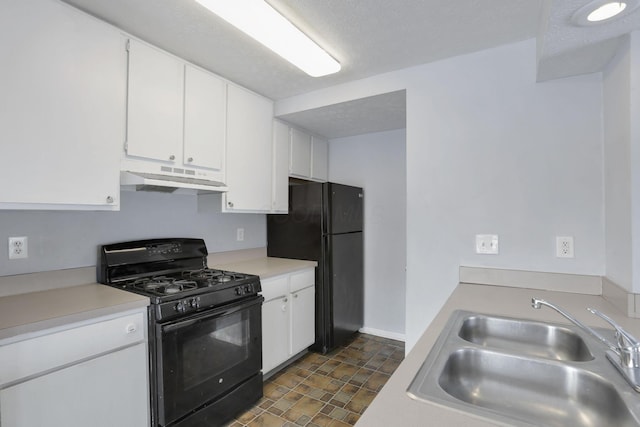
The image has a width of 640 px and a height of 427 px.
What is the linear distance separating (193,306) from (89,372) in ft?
1.67

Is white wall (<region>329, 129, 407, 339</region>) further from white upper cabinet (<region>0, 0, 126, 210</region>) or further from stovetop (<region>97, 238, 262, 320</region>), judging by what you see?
white upper cabinet (<region>0, 0, 126, 210</region>)

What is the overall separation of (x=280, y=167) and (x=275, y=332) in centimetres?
139

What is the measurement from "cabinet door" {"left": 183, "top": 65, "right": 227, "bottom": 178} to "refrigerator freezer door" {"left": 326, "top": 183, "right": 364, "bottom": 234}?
1.05 m

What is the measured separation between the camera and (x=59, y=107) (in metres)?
1.49

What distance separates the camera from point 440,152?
2.00 meters

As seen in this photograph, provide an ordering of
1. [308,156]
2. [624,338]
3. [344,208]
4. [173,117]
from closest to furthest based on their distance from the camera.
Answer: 1. [624,338]
2. [173,117]
3. [344,208]
4. [308,156]

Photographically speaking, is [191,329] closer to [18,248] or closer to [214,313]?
[214,313]

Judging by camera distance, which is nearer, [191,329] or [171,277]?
[191,329]

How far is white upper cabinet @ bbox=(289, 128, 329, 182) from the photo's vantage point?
3.06 meters

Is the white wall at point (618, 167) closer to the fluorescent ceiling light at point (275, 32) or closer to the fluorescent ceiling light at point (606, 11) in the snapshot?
the fluorescent ceiling light at point (606, 11)

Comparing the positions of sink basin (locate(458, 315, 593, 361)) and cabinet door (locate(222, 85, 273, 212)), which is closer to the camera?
sink basin (locate(458, 315, 593, 361))

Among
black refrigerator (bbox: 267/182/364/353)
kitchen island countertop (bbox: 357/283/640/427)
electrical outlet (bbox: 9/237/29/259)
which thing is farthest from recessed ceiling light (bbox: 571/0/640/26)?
electrical outlet (bbox: 9/237/29/259)

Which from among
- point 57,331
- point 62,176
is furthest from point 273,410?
point 62,176

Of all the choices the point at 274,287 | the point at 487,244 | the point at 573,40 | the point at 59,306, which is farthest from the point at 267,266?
the point at 573,40
